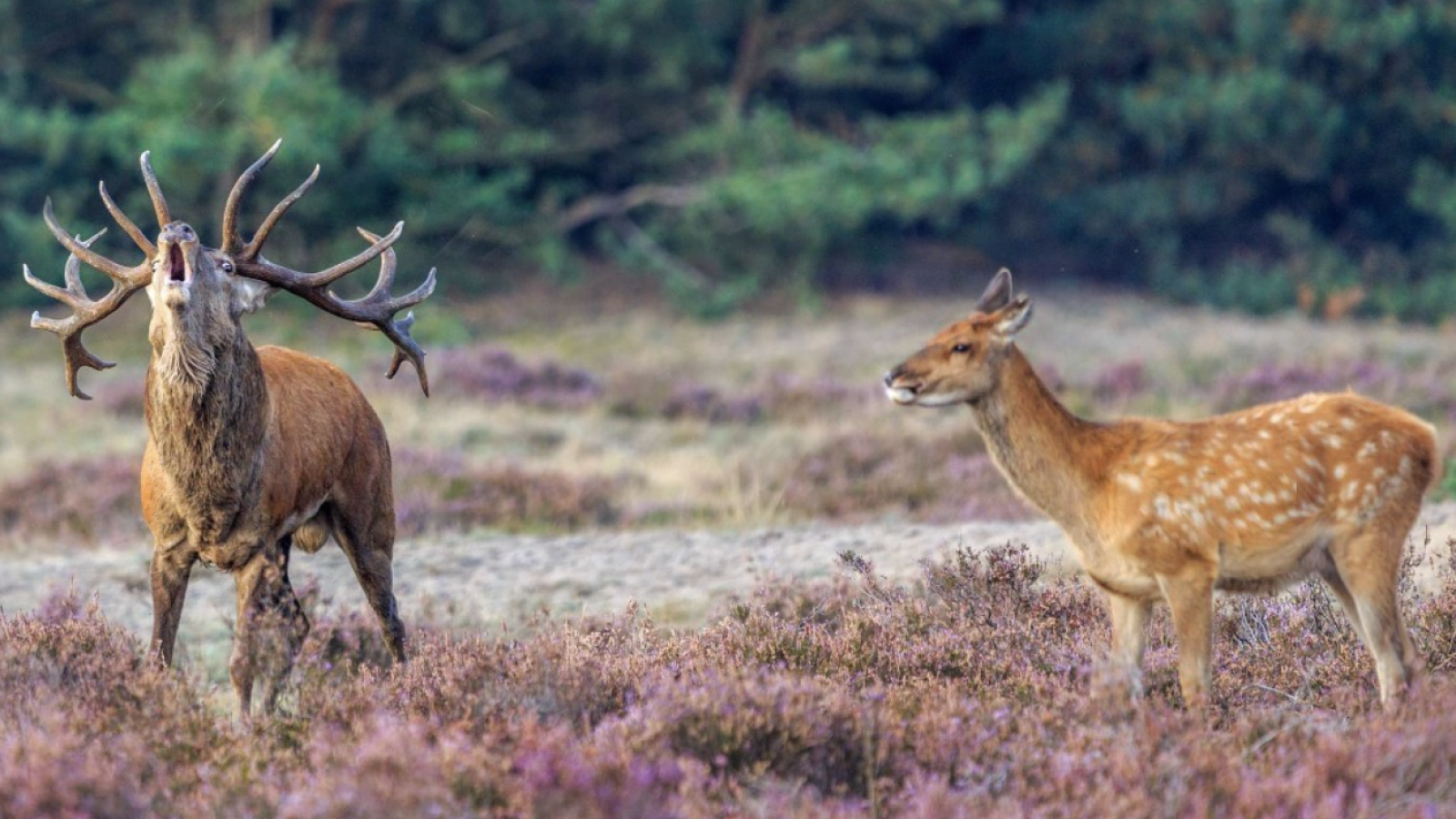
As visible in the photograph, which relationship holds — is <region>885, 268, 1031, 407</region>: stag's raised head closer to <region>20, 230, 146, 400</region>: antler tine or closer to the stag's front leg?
the stag's front leg

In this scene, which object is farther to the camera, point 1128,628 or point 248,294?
point 248,294

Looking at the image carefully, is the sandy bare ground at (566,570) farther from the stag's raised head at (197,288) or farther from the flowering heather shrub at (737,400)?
the flowering heather shrub at (737,400)

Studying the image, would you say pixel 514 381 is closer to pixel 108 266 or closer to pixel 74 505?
pixel 74 505

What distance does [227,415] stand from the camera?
6.54 meters

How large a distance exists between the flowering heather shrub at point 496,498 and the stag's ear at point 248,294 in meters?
5.04

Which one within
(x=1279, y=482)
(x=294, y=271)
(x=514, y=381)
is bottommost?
(x=514, y=381)

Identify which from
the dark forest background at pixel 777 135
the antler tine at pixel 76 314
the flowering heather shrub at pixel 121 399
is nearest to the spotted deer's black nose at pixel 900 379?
the antler tine at pixel 76 314

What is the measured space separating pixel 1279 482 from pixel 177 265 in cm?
392

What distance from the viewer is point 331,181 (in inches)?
883

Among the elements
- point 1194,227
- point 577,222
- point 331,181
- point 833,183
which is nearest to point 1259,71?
point 1194,227

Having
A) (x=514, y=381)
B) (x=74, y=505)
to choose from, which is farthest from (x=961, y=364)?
(x=514, y=381)

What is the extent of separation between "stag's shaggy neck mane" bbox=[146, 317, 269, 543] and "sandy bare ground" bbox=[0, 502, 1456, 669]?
1.92 metres

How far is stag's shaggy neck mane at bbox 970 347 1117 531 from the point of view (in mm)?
6199

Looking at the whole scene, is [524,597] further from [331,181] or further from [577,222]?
[577,222]
